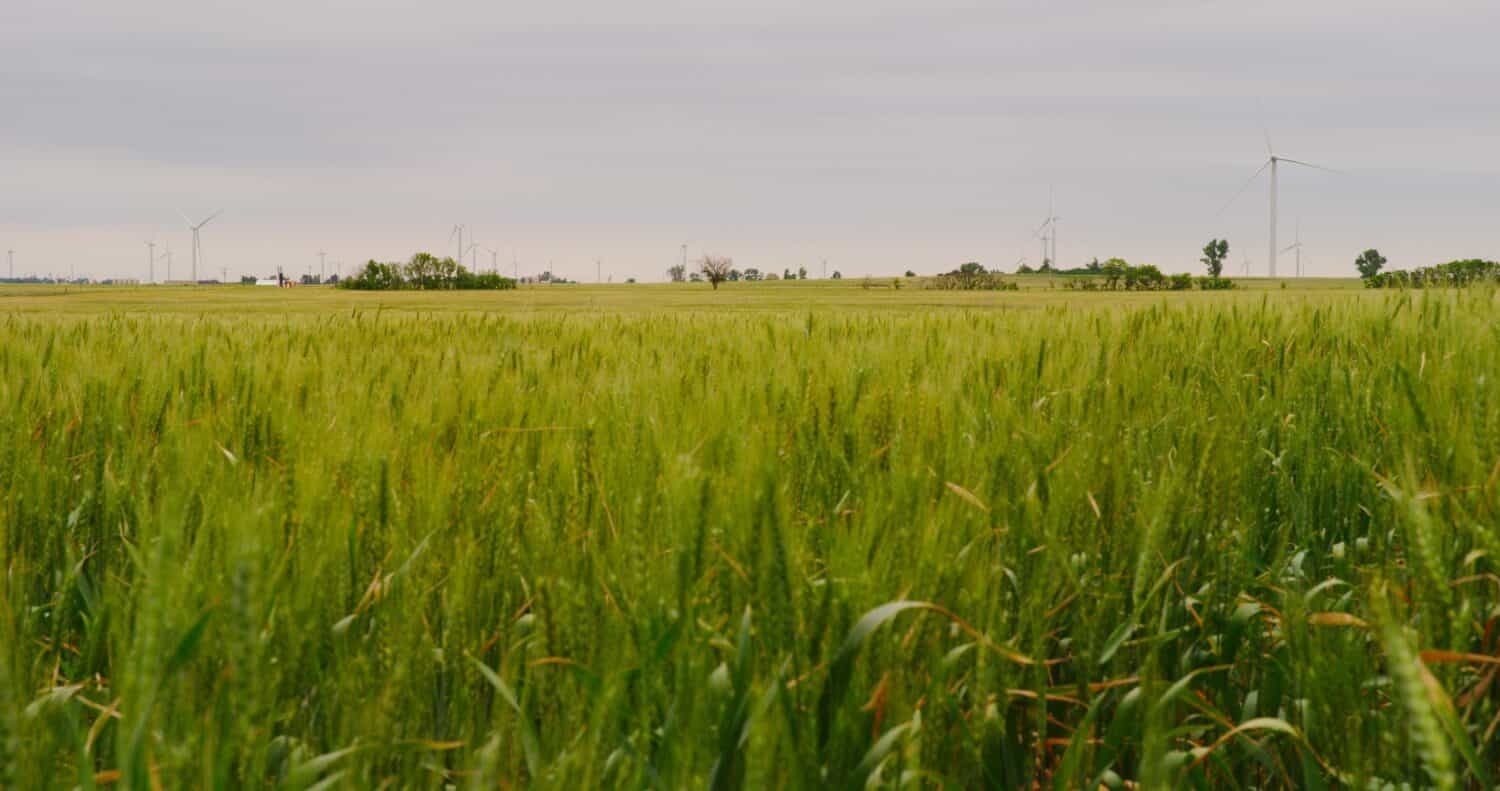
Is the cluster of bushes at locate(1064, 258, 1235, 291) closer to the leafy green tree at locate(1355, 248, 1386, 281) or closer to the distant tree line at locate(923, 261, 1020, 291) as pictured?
the distant tree line at locate(923, 261, 1020, 291)

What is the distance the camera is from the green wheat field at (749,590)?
3.12ft

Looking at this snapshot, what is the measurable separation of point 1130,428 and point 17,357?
3458 millimetres

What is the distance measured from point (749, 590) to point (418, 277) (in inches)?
3104

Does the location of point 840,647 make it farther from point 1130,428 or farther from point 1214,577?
point 1130,428

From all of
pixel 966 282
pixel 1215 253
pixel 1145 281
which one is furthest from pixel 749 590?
pixel 1215 253

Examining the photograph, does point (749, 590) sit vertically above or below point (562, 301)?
below

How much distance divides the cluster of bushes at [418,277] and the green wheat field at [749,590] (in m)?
72.9

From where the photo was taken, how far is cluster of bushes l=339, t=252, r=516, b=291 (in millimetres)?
73000

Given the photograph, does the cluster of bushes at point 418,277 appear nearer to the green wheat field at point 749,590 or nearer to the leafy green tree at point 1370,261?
the green wheat field at point 749,590

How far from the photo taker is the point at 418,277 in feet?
247

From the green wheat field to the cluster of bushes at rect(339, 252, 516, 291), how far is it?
A: 7286 cm

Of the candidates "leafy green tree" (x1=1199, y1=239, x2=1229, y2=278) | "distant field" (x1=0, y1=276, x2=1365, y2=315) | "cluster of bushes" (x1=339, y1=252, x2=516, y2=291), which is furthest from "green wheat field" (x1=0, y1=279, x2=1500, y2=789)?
"leafy green tree" (x1=1199, y1=239, x2=1229, y2=278)

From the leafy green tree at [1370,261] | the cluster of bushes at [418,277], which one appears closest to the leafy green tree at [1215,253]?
the leafy green tree at [1370,261]

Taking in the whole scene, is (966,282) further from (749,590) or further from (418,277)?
(749,590)
